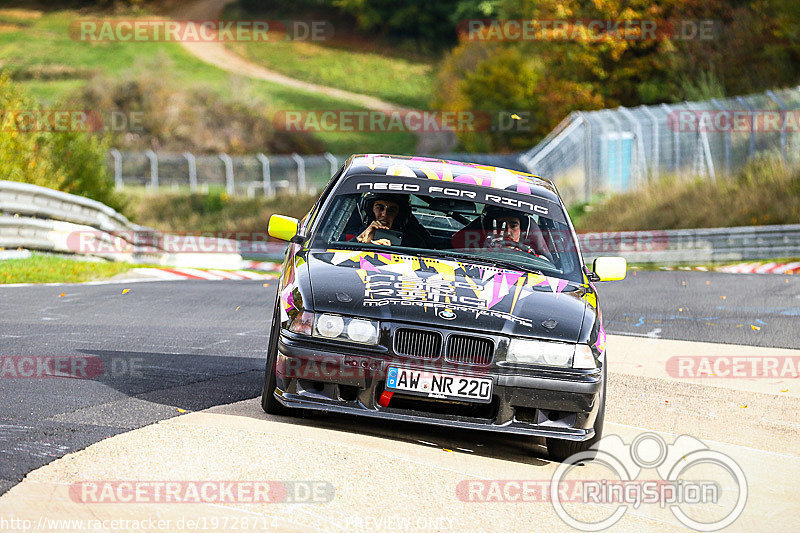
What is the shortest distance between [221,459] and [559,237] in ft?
10.1

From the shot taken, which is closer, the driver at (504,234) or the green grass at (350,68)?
the driver at (504,234)

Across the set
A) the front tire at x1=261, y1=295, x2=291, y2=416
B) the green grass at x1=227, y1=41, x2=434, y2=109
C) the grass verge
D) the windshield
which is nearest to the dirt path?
the green grass at x1=227, y1=41, x2=434, y2=109

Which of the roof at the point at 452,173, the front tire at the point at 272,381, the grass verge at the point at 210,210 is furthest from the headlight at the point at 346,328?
the grass verge at the point at 210,210

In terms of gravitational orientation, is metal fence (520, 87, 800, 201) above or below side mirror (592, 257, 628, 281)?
above

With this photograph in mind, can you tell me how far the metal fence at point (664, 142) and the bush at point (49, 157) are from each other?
46.6 feet

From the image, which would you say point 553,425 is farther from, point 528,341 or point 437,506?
point 437,506

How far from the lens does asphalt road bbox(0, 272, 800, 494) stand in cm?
681

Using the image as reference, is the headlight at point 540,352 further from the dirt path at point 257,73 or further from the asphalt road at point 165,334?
the dirt path at point 257,73

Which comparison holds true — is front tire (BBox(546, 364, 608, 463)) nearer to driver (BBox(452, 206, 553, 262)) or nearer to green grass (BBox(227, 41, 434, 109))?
Answer: driver (BBox(452, 206, 553, 262))

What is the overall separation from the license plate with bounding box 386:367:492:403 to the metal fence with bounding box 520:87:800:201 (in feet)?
74.5

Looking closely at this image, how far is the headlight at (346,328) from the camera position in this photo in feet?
21.4


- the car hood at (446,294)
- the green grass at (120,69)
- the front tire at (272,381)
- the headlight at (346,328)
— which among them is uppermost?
the green grass at (120,69)

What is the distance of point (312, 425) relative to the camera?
22.9ft

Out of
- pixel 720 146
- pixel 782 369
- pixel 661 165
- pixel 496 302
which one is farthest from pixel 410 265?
pixel 661 165
